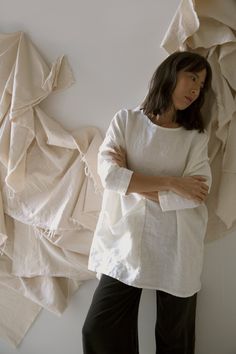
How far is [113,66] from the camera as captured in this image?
132 cm

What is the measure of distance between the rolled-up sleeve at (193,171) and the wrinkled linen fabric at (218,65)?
0.11 meters

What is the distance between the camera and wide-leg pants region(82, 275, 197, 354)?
1.12m

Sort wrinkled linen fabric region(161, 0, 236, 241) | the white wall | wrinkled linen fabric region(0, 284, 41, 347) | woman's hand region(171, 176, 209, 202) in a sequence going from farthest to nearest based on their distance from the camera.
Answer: wrinkled linen fabric region(0, 284, 41, 347) < the white wall < wrinkled linen fabric region(161, 0, 236, 241) < woman's hand region(171, 176, 209, 202)

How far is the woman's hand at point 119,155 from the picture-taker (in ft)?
3.50

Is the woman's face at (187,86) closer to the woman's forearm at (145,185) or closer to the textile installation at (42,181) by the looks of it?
the woman's forearm at (145,185)

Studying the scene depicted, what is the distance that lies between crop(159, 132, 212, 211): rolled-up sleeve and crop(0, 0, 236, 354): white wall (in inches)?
12.8

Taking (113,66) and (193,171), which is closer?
(193,171)

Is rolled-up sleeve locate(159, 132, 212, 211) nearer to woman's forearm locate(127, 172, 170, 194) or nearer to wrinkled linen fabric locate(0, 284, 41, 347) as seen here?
woman's forearm locate(127, 172, 170, 194)

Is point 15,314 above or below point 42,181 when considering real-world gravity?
below

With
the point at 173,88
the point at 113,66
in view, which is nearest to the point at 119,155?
the point at 173,88

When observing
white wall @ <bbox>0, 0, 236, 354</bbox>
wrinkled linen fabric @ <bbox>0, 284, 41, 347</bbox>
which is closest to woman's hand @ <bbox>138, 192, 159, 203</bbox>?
white wall @ <bbox>0, 0, 236, 354</bbox>

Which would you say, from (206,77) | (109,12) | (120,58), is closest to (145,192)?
(206,77)

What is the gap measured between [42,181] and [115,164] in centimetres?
45

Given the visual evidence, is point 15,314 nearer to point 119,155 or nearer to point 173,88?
point 119,155
